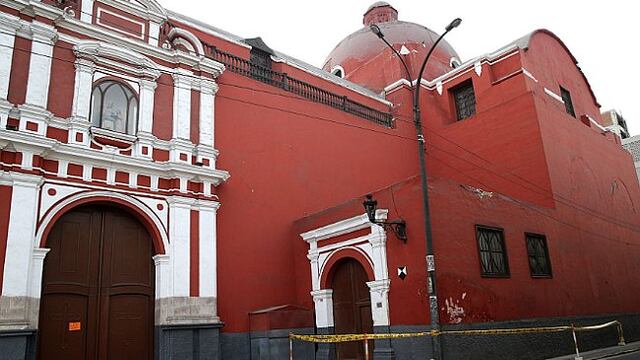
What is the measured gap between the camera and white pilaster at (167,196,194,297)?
1138 cm

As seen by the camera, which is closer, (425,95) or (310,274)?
(310,274)

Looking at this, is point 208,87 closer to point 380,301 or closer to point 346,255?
point 346,255

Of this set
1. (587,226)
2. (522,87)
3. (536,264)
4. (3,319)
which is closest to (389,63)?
(522,87)

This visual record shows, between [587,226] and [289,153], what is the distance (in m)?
10.1

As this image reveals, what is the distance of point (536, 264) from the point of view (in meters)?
13.4

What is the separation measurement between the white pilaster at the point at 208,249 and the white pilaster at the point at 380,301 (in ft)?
11.9

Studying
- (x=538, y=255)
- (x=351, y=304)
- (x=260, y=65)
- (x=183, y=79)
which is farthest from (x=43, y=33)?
(x=538, y=255)

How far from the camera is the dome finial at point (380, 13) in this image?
2855 centimetres

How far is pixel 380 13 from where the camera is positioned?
28625 mm

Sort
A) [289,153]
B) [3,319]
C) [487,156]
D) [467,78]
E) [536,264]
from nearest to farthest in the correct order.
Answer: [3,319]
[536,264]
[289,153]
[487,156]
[467,78]

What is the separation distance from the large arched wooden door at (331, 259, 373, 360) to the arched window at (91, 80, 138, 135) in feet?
19.9

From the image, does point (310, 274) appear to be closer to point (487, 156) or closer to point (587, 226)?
point (487, 156)

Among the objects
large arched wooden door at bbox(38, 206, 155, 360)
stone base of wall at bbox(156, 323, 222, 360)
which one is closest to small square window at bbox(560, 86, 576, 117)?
stone base of wall at bbox(156, 323, 222, 360)

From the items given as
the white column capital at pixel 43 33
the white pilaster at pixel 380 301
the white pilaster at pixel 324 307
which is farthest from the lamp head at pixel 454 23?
the white column capital at pixel 43 33
